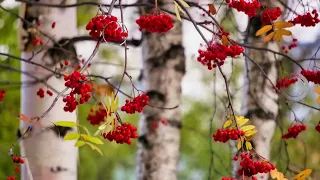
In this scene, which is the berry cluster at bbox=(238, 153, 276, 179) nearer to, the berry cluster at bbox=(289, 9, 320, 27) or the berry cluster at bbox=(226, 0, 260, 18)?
the berry cluster at bbox=(226, 0, 260, 18)

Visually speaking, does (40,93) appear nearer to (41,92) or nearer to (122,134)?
(41,92)

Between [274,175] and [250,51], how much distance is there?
0.90 meters

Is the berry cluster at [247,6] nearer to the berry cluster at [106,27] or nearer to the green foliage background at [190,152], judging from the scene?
the berry cluster at [106,27]

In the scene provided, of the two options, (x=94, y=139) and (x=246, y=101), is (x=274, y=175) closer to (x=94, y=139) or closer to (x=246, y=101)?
(x=94, y=139)

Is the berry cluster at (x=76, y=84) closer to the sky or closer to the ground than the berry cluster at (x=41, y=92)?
closer to the sky

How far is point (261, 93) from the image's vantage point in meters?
2.15

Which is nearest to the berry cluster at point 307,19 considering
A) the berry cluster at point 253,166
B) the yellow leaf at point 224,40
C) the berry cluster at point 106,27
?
the yellow leaf at point 224,40

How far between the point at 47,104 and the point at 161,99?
1.47ft

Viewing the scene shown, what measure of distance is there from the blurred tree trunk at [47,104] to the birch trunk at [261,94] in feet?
2.25

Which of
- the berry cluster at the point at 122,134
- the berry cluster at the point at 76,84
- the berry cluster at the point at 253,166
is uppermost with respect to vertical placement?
the berry cluster at the point at 76,84

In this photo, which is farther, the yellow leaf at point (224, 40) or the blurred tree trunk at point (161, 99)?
the blurred tree trunk at point (161, 99)

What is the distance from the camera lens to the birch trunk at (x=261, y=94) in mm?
2133

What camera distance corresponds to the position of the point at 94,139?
122 centimetres

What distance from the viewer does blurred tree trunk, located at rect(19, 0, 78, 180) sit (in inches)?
75.5
